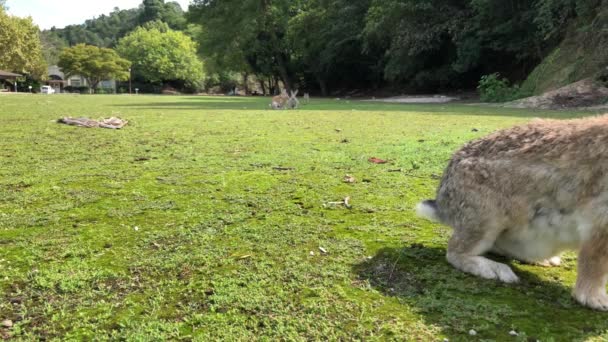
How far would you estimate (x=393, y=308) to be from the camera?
2.22 m

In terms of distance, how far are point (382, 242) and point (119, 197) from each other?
234 centimetres

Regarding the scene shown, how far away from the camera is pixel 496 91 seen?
21672 mm

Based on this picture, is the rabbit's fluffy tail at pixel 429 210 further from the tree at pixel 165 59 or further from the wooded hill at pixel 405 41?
the tree at pixel 165 59

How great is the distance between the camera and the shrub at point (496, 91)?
819 inches

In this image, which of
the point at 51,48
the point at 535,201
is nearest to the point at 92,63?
the point at 51,48

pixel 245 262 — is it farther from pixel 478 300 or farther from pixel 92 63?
pixel 92 63

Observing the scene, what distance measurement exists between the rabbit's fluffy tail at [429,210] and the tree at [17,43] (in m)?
61.2

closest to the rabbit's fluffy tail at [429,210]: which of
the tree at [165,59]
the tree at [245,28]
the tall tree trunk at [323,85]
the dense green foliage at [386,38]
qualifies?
the dense green foliage at [386,38]

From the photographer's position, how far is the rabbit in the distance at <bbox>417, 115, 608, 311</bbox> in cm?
227

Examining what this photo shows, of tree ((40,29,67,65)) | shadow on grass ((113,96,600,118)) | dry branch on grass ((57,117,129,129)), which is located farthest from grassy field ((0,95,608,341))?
tree ((40,29,67,65))

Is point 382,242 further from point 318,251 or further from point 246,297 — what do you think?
point 246,297

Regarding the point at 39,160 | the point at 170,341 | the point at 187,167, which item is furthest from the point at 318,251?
the point at 39,160

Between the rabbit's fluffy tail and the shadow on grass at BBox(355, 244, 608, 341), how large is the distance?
0.81 feet

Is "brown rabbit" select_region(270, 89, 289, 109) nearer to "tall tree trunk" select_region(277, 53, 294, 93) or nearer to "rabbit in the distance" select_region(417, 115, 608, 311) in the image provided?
"rabbit in the distance" select_region(417, 115, 608, 311)
